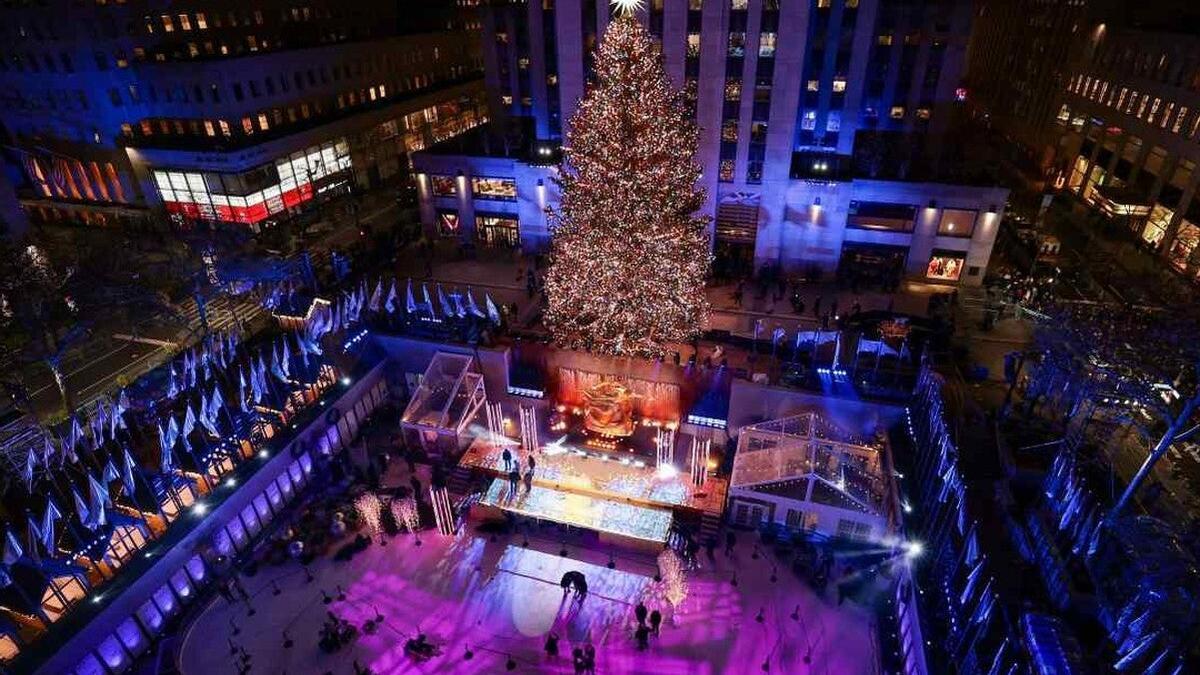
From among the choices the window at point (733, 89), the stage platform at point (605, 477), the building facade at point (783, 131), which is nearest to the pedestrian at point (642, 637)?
the stage platform at point (605, 477)

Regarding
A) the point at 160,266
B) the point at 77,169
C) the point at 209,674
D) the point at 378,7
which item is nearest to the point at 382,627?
the point at 209,674

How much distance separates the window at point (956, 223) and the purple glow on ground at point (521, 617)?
25598 mm

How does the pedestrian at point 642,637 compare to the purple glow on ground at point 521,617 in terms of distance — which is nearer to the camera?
the purple glow on ground at point 521,617

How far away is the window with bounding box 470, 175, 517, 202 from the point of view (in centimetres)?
4366

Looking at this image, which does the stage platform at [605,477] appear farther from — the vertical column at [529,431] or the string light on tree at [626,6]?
the string light on tree at [626,6]

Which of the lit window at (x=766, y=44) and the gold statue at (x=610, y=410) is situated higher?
the lit window at (x=766, y=44)

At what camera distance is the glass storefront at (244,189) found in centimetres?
4800

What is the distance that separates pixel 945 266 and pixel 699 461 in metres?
23.9

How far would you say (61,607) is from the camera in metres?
19.6

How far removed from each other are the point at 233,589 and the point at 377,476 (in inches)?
254

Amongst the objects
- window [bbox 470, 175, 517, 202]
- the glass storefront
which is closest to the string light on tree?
window [bbox 470, 175, 517, 202]

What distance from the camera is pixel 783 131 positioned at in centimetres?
3603

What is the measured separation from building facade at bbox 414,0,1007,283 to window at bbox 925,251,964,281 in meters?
0.14

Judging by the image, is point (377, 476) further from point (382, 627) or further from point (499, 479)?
point (382, 627)
